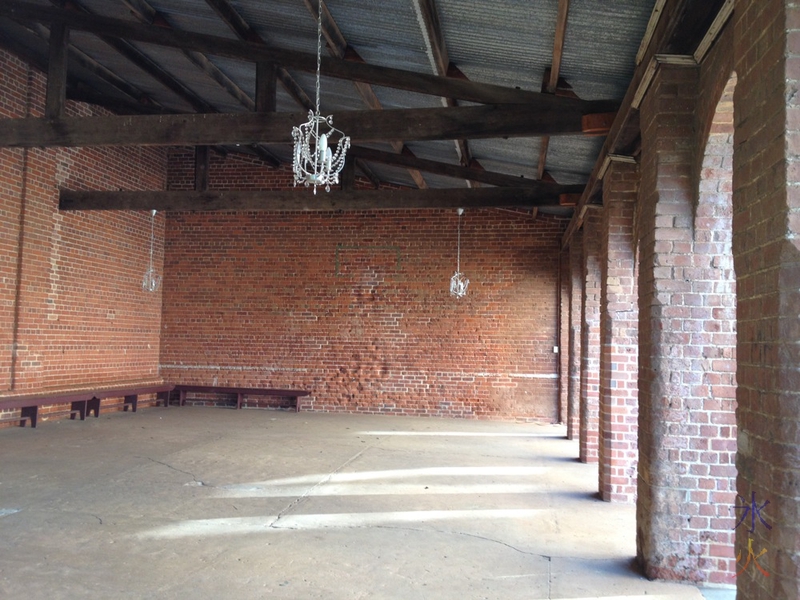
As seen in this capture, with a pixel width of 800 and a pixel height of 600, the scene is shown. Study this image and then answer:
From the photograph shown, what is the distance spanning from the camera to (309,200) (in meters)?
8.45

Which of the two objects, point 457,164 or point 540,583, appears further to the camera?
point 457,164

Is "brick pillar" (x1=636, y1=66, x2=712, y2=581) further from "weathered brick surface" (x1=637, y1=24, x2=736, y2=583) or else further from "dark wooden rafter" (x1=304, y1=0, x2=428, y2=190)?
"dark wooden rafter" (x1=304, y1=0, x2=428, y2=190)

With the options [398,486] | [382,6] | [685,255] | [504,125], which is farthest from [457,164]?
[685,255]

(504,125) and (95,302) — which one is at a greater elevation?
(504,125)

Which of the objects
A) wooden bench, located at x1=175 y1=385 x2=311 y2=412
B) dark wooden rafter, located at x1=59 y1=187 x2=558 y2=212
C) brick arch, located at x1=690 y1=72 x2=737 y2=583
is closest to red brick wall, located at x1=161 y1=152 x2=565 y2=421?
wooden bench, located at x1=175 y1=385 x2=311 y2=412

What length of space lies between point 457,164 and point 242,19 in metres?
3.78

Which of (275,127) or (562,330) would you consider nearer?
(275,127)

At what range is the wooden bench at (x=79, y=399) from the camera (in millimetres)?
7977

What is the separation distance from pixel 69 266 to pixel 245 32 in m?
5.21

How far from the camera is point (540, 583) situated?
3453 mm

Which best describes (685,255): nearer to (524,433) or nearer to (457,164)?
(457,164)

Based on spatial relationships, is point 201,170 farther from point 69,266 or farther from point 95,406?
point 95,406

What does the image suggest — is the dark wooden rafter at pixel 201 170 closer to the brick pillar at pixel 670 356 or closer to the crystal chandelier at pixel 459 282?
the crystal chandelier at pixel 459 282

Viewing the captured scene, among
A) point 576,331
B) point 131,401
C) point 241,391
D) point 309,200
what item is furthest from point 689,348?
point 131,401
